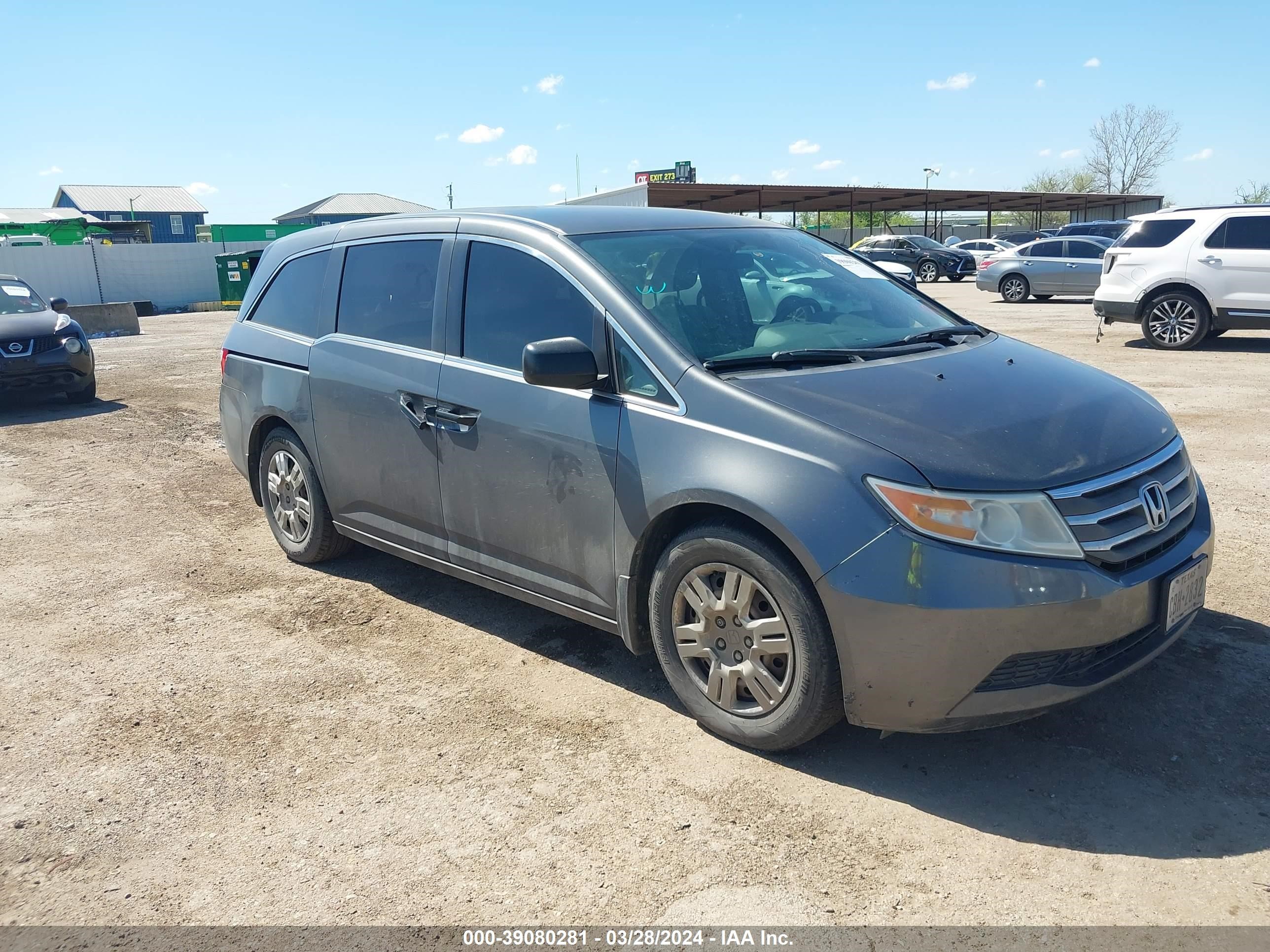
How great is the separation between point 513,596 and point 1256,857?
8.68ft

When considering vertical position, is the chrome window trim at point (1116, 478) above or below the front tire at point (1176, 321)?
above

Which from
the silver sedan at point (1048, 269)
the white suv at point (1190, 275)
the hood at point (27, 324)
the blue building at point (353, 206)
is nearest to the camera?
the hood at point (27, 324)

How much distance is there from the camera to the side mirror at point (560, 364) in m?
3.54

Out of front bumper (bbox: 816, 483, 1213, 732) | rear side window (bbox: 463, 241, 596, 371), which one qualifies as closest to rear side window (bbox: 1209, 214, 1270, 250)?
front bumper (bbox: 816, 483, 1213, 732)

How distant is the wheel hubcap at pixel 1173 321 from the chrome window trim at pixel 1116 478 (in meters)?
10.8

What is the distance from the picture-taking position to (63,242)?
39219mm

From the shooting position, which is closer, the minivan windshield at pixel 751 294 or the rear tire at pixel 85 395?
the minivan windshield at pixel 751 294

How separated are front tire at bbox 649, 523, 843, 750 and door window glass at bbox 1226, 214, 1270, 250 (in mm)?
11661

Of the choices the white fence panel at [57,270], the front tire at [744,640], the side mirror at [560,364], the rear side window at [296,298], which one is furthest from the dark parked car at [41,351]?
the white fence panel at [57,270]

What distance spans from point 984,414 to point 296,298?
364cm

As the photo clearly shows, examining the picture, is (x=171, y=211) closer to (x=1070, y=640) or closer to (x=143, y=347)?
(x=143, y=347)

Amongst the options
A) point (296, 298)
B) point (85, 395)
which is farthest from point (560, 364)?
point (85, 395)

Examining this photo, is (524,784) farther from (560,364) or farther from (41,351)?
(41,351)

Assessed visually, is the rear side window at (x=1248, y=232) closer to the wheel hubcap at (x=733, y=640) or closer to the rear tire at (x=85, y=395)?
the wheel hubcap at (x=733, y=640)
